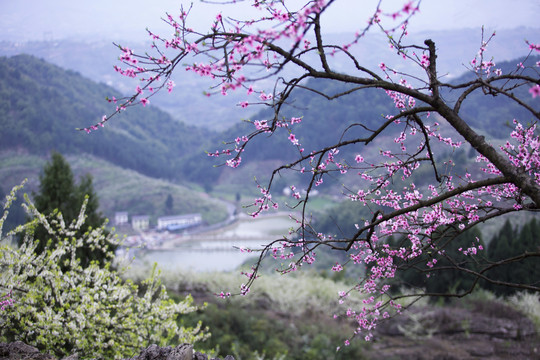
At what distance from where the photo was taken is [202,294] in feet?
29.1

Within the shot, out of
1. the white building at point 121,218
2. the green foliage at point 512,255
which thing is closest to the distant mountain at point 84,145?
the white building at point 121,218

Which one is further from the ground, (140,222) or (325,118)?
(325,118)

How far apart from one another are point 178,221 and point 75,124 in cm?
1309

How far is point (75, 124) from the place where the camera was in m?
34.0

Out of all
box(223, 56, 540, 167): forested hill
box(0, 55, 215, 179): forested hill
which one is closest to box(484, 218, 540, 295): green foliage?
box(0, 55, 215, 179): forested hill

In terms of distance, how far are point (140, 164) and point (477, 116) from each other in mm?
29268

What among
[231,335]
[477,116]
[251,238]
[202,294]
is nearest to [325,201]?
[251,238]

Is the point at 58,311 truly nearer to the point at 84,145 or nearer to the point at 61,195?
the point at 61,195

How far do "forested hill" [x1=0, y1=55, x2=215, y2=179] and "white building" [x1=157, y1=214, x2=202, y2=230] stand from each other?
28.7ft

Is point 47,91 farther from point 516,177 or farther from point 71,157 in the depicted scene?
point 516,177

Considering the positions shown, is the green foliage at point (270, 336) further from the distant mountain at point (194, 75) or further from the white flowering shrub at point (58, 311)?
the distant mountain at point (194, 75)

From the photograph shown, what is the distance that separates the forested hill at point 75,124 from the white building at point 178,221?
8.76 m

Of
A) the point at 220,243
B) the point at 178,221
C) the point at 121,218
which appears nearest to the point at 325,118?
the point at 178,221

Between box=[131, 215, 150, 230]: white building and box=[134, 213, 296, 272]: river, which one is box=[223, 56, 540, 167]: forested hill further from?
box=[131, 215, 150, 230]: white building
